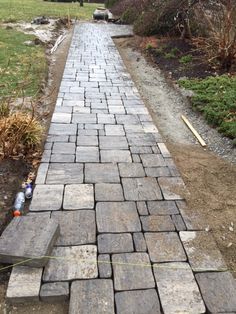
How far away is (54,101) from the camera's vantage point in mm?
5707

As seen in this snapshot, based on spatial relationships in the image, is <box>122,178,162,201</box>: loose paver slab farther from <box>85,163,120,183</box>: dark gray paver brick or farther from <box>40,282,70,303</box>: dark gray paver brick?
<box>40,282,70,303</box>: dark gray paver brick

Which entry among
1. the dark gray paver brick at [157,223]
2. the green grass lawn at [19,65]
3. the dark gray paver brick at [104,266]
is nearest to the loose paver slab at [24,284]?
the dark gray paver brick at [104,266]

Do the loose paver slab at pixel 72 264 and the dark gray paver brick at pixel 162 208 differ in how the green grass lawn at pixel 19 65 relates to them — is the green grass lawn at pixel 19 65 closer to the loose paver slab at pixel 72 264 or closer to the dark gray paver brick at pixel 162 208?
the dark gray paver brick at pixel 162 208

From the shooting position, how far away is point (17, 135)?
3.83 metres

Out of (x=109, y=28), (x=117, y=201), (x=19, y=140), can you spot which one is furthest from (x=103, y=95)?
(x=109, y=28)

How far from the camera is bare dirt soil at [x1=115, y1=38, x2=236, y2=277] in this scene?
3025 mm

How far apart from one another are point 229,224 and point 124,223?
99 centimetres

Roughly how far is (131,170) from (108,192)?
1.72ft

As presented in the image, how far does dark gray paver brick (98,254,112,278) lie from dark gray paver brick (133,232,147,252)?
0.83 feet

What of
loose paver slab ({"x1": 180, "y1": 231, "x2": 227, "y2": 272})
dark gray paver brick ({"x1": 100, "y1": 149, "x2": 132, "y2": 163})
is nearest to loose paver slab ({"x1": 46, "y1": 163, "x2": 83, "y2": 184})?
dark gray paver brick ({"x1": 100, "y1": 149, "x2": 132, "y2": 163})

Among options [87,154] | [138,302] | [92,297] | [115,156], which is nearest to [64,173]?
[87,154]

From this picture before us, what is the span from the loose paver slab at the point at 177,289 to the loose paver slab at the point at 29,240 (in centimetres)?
83

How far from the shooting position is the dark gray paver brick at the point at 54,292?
7.30ft

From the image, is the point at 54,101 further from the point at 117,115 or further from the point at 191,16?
the point at 191,16
